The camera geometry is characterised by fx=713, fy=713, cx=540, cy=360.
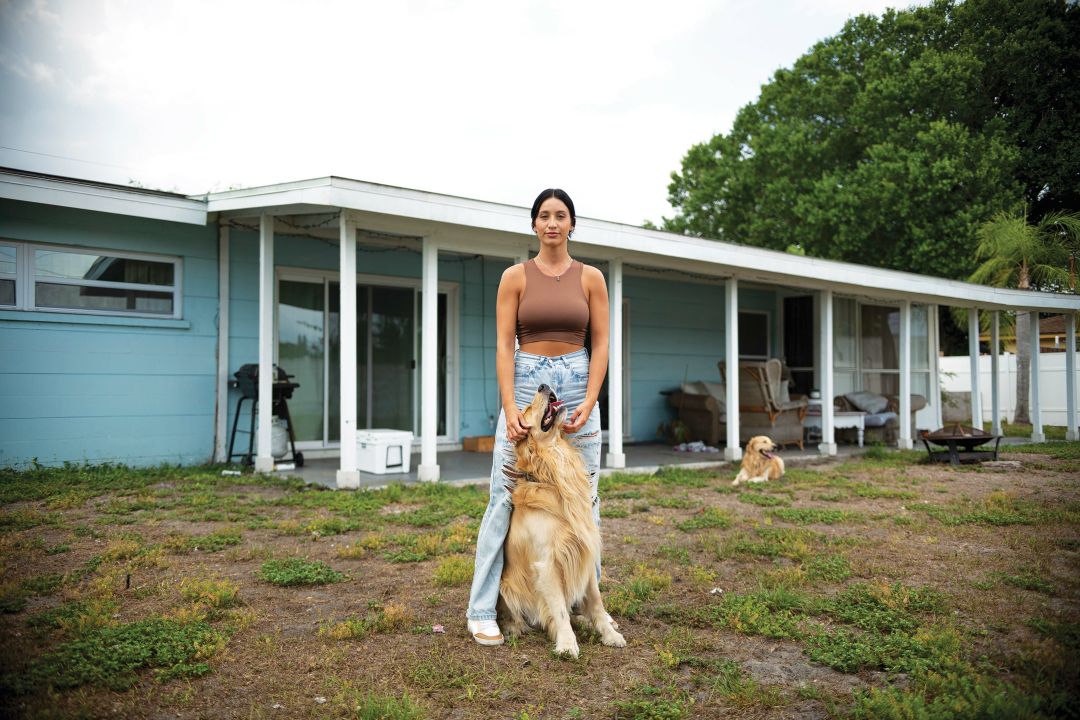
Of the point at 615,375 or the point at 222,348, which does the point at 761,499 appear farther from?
the point at 222,348

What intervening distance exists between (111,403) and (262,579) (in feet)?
13.9

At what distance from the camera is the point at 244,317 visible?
293 inches

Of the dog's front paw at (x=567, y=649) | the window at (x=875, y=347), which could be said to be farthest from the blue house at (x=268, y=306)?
the dog's front paw at (x=567, y=649)

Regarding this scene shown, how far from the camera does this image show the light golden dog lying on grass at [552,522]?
256cm

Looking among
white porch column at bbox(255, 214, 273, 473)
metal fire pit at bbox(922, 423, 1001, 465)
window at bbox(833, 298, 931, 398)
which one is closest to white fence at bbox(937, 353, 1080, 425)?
window at bbox(833, 298, 931, 398)

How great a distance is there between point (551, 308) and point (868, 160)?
1944cm

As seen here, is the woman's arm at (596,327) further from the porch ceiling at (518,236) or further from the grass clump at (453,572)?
the porch ceiling at (518,236)

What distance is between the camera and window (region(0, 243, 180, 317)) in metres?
6.44

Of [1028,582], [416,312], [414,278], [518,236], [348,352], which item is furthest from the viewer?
[416,312]

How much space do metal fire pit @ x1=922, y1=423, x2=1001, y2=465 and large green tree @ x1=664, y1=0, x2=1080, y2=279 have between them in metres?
2.67

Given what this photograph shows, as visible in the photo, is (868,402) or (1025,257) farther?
(1025,257)

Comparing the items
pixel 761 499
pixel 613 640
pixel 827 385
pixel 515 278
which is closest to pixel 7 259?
pixel 515 278

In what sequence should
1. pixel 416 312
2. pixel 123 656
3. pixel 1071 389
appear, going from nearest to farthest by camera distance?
pixel 123 656 < pixel 416 312 < pixel 1071 389

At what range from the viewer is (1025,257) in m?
11.1
